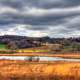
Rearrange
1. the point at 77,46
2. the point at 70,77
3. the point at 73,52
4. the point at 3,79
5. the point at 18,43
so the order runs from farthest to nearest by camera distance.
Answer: the point at 18,43
the point at 77,46
the point at 73,52
the point at 70,77
the point at 3,79

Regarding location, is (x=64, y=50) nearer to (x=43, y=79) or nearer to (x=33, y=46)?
(x=33, y=46)

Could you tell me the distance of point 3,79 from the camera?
38.4 m

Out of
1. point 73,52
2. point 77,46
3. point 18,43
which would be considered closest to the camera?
point 73,52

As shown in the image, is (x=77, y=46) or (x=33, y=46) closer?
(x=77, y=46)

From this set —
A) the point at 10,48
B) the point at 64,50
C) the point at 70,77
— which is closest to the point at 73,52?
the point at 64,50

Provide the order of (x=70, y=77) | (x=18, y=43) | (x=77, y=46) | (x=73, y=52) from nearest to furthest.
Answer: (x=70, y=77) → (x=73, y=52) → (x=77, y=46) → (x=18, y=43)

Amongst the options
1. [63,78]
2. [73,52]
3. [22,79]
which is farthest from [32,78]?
[73,52]

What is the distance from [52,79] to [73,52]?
83404mm

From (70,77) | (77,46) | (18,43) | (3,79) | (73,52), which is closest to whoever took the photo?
(3,79)

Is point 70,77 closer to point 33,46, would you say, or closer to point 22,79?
point 22,79

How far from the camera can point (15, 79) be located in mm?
38875

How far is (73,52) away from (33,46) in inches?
1364

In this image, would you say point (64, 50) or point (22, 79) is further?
point (64, 50)

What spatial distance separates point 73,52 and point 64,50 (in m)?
6.76
